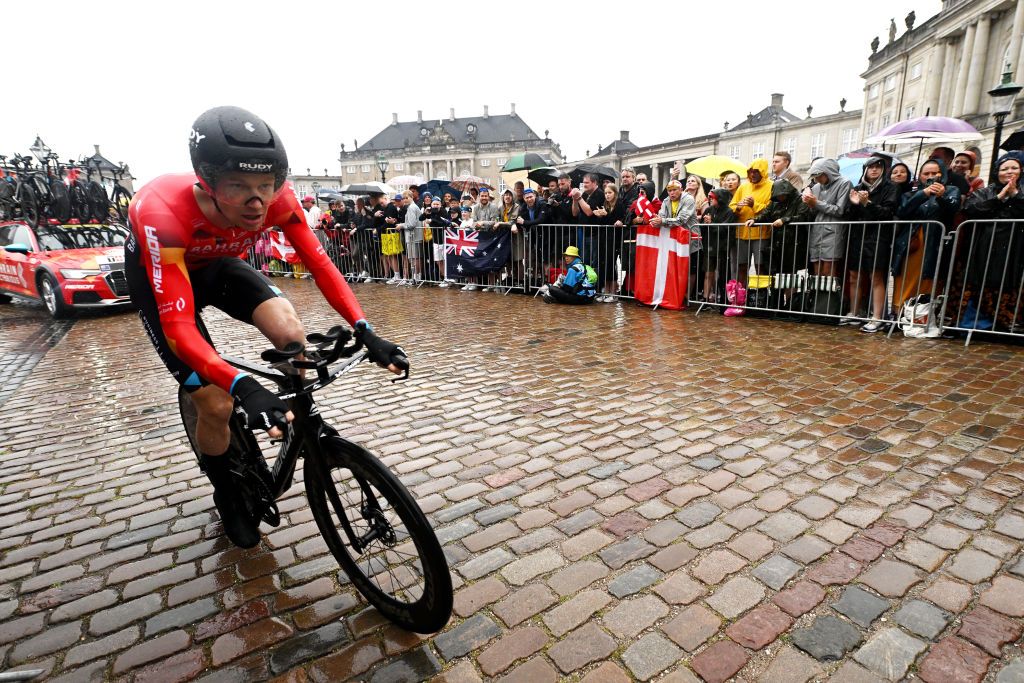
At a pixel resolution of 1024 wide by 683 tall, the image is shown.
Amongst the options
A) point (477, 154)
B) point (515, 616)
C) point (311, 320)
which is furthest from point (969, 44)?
point (477, 154)

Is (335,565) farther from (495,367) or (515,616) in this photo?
(495,367)

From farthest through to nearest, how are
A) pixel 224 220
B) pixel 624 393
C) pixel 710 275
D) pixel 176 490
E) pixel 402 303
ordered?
pixel 402 303
pixel 710 275
pixel 624 393
pixel 176 490
pixel 224 220

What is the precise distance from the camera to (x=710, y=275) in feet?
29.0

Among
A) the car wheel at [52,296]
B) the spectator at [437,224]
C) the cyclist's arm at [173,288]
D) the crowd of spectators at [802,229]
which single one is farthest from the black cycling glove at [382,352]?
the spectator at [437,224]

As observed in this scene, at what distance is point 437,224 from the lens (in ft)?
43.0

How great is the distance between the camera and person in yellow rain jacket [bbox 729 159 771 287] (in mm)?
8016

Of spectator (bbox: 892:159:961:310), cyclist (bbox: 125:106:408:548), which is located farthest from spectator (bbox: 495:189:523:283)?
cyclist (bbox: 125:106:408:548)

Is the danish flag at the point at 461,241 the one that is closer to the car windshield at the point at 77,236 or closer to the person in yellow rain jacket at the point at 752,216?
the person in yellow rain jacket at the point at 752,216

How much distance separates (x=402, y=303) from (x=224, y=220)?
27.4ft

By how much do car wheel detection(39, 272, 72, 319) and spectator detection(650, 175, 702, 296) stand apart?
412 inches

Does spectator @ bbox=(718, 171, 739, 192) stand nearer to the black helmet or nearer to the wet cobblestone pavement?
the wet cobblestone pavement

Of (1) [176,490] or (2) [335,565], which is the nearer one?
(2) [335,565]

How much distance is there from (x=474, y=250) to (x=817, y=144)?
6080 cm

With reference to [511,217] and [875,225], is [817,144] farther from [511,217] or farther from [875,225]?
[875,225]
